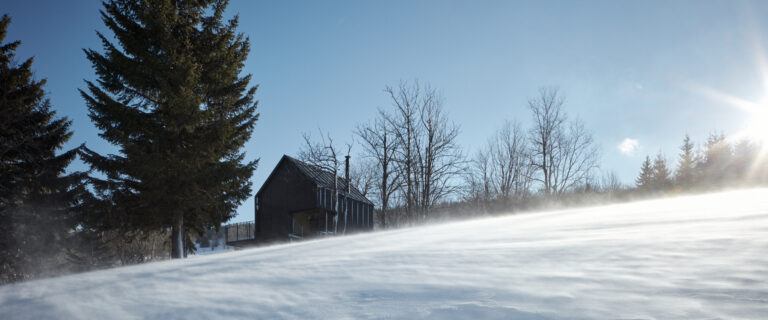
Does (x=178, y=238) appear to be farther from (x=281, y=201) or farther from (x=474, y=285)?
(x=474, y=285)

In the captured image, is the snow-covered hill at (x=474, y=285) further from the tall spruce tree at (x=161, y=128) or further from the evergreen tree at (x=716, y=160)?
the evergreen tree at (x=716, y=160)

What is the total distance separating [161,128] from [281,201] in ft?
38.7

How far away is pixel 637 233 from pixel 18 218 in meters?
16.9

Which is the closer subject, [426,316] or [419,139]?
[426,316]

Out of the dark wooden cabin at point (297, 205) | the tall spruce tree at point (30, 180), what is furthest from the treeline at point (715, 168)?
the tall spruce tree at point (30, 180)

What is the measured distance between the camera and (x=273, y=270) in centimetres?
219

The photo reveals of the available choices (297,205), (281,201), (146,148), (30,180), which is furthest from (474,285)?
(281,201)

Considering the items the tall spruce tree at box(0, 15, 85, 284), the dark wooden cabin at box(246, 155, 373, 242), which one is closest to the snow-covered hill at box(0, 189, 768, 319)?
the tall spruce tree at box(0, 15, 85, 284)

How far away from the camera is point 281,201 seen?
22.9m

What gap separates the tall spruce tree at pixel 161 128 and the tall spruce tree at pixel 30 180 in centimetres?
253

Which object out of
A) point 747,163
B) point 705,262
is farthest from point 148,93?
point 747,163

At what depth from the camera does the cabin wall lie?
22.1 m

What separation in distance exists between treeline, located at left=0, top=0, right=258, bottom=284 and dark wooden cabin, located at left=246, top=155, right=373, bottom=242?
8951mm

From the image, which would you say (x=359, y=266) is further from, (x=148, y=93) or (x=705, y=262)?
(x=148, y=93)
